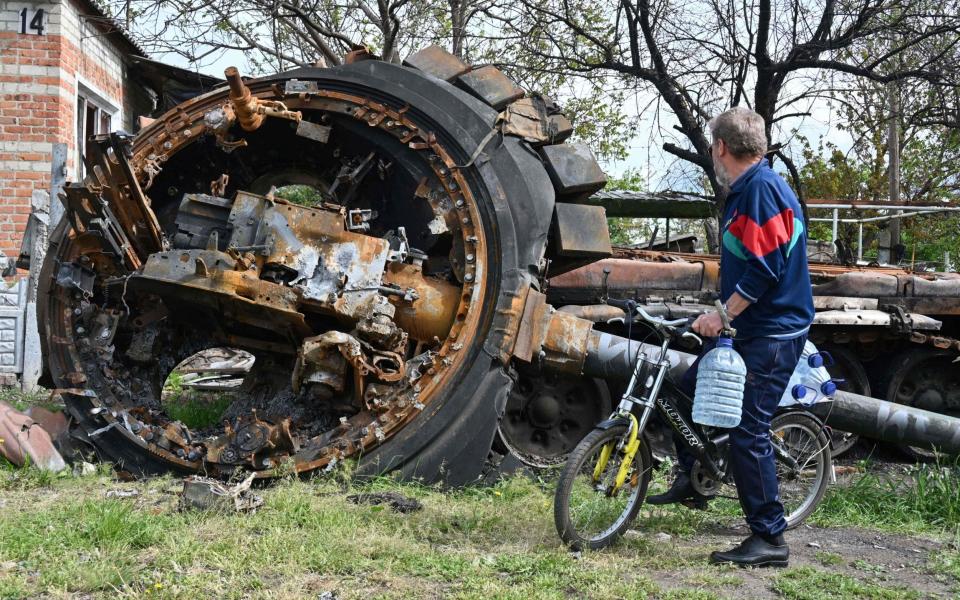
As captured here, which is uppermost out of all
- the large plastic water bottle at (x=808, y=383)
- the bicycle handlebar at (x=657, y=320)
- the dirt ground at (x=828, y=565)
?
the bicycle handlebar at (x=657, y=320)

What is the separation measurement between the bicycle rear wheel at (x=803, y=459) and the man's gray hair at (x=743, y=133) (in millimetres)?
1607

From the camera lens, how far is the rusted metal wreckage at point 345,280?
615 cm

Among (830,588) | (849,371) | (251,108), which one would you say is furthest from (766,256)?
(849,371)


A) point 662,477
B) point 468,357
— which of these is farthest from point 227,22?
point 662,477

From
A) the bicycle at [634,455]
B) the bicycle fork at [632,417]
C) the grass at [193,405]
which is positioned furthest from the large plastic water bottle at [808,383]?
the grass at [193,405]

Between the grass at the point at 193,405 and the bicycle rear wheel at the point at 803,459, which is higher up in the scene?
the bicycle rear wheel at the point at 803,459

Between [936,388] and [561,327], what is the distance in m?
4.86

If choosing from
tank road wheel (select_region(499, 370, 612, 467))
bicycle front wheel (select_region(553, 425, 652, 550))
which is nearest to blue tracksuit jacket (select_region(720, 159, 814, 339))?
bicycle front wheel (select_region(553, 425, 652, 550))

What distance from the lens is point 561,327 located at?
6.50 m

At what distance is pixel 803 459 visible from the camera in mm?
5438

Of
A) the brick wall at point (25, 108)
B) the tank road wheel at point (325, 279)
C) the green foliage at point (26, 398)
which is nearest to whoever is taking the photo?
the tank road wheel at point (325, 279)

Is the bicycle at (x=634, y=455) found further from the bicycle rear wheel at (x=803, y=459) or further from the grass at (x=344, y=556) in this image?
the grass at (x=344, y=556)

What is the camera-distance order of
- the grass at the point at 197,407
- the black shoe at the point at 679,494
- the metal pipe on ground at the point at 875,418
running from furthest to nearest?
1. the grass at the point at 197,407
2. the metal pipe on ground at the point at 875,418
3. the black shoe at the point at 679,494

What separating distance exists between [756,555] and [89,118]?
40.9 feet
